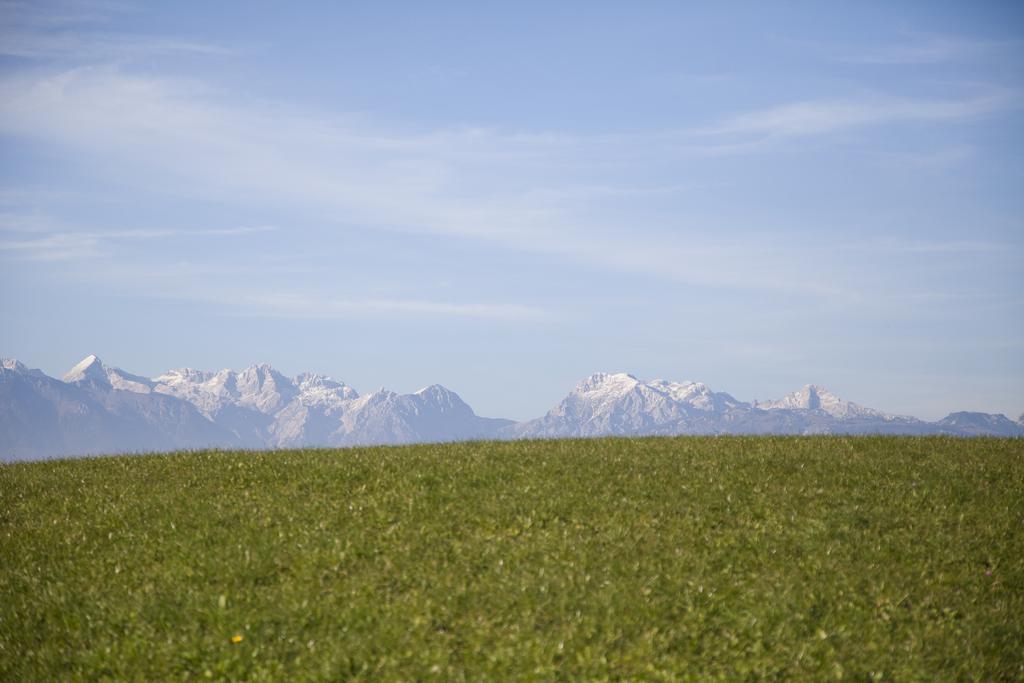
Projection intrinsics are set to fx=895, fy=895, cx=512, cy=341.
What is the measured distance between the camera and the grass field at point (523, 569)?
15.1m

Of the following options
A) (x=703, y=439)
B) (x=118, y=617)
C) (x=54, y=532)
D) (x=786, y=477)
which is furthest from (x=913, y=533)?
(x=54, y=532)

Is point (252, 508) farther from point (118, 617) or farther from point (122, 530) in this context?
point (118, 617)

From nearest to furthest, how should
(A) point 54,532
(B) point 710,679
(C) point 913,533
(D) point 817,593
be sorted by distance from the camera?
(B) point 710,679, (D) point 817,593, (C) point 913,533, (A) point 54,532

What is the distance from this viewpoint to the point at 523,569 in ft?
57.1

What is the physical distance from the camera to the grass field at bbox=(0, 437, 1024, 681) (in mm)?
15086

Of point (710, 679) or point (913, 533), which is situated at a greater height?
point (913, 533)

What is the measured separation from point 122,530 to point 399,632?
8728 mm

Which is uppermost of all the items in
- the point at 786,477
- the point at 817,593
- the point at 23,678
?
the point at 786,477

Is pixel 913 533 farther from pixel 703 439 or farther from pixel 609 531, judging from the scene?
pixel 703 439

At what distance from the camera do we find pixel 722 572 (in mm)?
17266

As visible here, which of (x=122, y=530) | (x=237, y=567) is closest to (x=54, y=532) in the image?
(x=122, y=530)

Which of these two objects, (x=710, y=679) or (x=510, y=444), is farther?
(x=510, y=444)

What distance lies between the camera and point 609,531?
19062mm

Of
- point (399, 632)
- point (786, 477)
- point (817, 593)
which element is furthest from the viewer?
point (786, 477)
